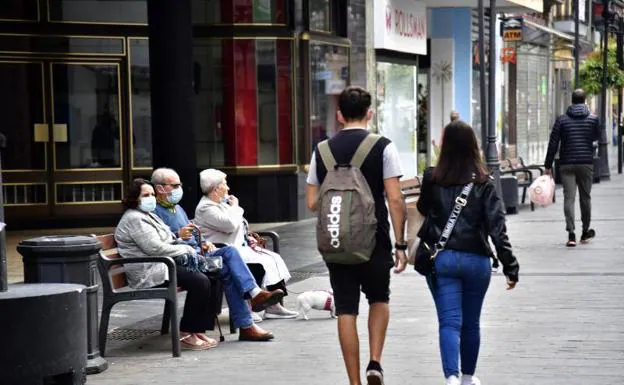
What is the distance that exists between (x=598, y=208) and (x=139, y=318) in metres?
13.6

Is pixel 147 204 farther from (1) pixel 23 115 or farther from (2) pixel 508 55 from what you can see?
(2) pixel 508 55

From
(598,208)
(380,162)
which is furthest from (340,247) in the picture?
Answer: (598,208)

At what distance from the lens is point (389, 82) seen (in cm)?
2770

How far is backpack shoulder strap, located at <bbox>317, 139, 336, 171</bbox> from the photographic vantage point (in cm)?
768

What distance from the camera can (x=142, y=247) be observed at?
9.72 meters

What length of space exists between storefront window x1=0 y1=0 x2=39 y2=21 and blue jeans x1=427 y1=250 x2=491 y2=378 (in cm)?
1363

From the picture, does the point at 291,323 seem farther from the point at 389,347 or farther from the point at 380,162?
the point at 380,162

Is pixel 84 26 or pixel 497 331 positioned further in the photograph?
pixel 84 26

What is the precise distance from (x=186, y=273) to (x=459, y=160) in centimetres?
298

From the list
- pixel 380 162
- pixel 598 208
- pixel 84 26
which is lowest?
pixel 598 208

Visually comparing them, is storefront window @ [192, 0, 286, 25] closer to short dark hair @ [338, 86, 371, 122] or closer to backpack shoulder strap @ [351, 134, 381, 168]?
short dark hair @ [338, 86, 371, 122]

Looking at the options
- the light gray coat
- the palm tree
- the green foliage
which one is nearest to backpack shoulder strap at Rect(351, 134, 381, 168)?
the light gray coat

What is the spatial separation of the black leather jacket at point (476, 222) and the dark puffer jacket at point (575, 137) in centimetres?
919

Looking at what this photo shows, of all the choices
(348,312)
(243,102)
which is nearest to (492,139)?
(243,102)
